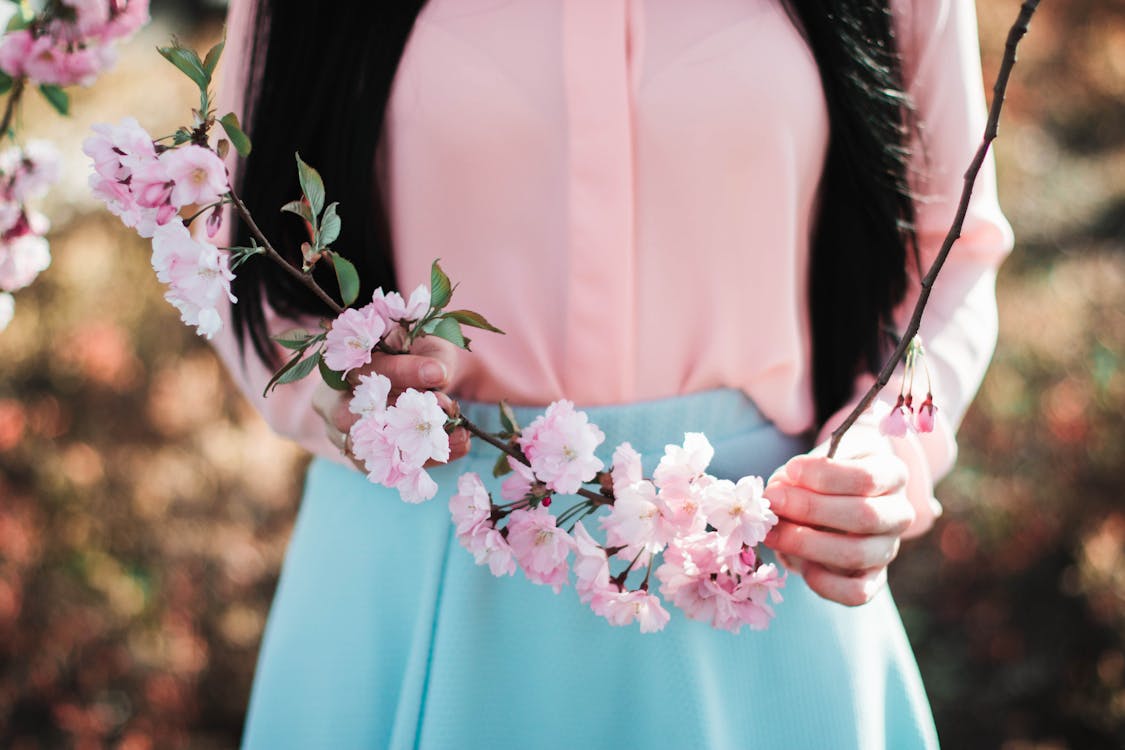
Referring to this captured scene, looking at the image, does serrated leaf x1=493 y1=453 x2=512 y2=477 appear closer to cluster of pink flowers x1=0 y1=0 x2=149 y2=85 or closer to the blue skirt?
the blue skirt

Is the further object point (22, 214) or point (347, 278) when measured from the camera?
point (22, 214)

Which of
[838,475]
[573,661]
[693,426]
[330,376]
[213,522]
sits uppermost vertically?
[330,376]

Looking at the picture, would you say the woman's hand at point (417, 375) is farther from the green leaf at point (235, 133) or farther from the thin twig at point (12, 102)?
the thin twig at point (12, 102)

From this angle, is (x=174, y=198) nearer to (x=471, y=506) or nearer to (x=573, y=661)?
(x=471, y=506)

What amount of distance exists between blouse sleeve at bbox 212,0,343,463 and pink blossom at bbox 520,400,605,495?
425 mm

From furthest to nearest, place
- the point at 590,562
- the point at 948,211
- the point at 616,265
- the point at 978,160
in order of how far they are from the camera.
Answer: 1. the point at 948,211
2. the point at 616,265
3. the point at 590,562
4. the point at 978,160

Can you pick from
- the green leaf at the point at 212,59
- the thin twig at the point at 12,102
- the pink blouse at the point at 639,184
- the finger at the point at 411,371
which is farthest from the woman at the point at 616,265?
the green leaf at the point at 212,59

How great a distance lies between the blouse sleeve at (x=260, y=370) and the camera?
111 centimetres

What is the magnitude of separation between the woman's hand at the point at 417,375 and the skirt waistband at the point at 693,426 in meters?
0.14

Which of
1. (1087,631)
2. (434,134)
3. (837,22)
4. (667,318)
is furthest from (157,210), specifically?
(1087,631)

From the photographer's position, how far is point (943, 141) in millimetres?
1063

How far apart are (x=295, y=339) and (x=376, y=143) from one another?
0.38 m

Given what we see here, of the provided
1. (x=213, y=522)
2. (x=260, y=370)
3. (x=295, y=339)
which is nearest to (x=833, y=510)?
(x=295, y=339)

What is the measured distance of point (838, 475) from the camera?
0.84 metres
